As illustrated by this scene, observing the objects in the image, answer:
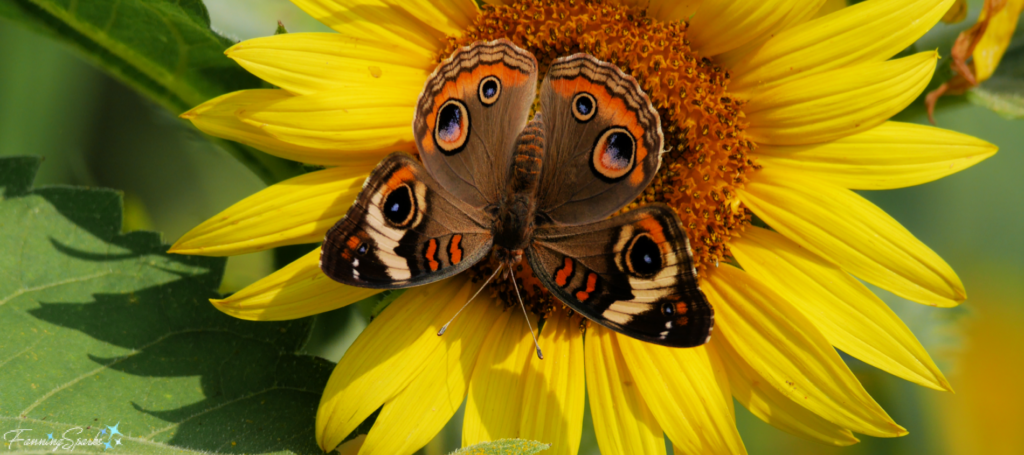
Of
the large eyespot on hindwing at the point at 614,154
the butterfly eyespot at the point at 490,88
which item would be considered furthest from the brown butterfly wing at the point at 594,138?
the butterfly eyespot at the point at 490,88

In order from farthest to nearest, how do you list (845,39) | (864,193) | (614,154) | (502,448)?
(864,193) < (614,154) < (845,39) < (502,448)

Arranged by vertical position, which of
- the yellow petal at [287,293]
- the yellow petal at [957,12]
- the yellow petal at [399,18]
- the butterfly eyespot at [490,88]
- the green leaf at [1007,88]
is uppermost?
the yellow petal at [957,12]

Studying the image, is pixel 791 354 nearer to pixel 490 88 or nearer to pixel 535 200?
pixel 535 200

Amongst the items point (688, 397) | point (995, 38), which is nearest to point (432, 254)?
point (688, 397)

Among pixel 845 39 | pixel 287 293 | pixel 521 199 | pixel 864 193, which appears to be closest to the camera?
pixel 845 39

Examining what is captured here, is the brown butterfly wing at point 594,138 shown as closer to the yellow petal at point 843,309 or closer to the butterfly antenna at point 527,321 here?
the butterfly antenna at point 527,321

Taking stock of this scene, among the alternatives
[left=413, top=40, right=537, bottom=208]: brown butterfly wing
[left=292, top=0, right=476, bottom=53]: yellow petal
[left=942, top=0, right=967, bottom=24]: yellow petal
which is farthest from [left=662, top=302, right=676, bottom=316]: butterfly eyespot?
[left=942, top=0, right=967, bottom=24]: yellow petal
